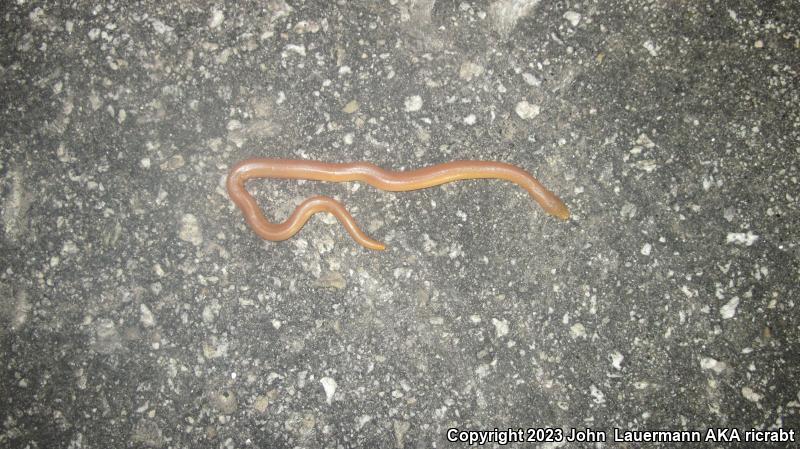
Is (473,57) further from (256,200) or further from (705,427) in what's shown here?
(705,427)

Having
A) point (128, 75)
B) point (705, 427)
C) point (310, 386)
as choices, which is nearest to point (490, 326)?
point (310, 386)

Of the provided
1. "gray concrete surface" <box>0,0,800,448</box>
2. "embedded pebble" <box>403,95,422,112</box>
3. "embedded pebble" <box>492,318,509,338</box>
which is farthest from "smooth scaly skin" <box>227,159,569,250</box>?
"embedded pebble" <box>492,318,509,338</box>

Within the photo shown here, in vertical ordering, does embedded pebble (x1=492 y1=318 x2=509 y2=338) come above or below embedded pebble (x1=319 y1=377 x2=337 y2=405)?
above

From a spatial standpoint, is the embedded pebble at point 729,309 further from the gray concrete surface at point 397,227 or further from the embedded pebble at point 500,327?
the embedded pebble at point 500,327

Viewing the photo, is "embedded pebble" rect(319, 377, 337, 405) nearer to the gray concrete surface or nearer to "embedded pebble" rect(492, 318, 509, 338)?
the gray concrete surface

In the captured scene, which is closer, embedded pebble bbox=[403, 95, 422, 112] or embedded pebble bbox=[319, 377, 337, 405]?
embedded pebble bbox=[319, 377, 337, 405]

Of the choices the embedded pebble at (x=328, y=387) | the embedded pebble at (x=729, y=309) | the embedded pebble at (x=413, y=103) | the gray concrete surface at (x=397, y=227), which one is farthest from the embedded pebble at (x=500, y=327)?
the embedded pebble at (x=413, y=103)

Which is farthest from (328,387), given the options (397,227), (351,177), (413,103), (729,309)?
(729,309)
